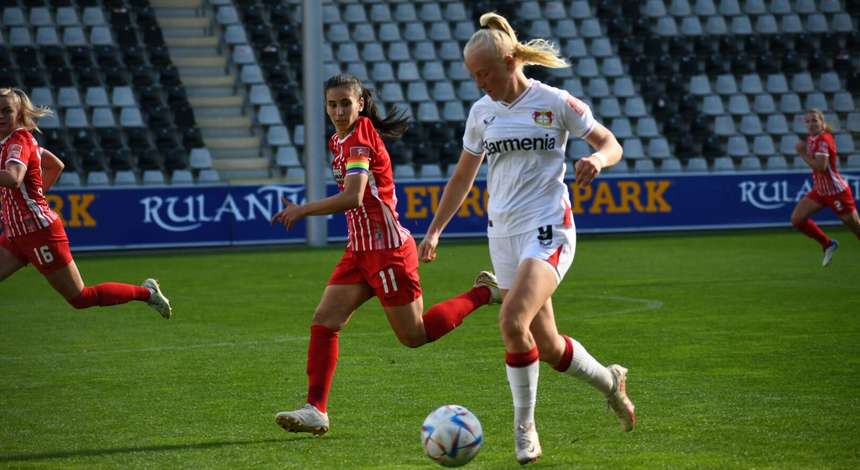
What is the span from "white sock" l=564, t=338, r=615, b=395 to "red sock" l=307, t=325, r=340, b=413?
129 cm

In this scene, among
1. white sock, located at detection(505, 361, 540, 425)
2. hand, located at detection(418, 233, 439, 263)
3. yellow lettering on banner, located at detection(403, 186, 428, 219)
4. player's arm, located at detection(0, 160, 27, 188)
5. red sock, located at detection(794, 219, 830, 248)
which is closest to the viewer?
white sock, located at detection(505, 361, 540, 425)

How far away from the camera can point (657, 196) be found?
81.6 feet

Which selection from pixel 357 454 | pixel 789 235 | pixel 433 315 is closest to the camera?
pixel 357 454

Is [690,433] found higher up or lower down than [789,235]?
higher up

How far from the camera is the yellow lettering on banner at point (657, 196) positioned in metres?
24.8

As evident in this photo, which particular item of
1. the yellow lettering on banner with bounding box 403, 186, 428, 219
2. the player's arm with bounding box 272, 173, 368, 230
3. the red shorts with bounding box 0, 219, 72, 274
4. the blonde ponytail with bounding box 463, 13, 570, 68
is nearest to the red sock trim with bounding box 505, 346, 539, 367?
the player's arm with bounding box 272, 173, 368, 230

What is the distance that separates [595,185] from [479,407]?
A: 56.5 ft

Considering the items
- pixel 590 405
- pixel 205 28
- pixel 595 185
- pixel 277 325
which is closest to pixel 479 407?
pixel 590 405

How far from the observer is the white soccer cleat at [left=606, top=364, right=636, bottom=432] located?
21.7ft

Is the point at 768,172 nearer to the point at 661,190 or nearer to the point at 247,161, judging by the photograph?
the point at 661,190

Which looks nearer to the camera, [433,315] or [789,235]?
[433,315]

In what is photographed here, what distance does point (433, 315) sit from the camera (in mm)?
7309

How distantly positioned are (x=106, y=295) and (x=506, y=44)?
5228 mm

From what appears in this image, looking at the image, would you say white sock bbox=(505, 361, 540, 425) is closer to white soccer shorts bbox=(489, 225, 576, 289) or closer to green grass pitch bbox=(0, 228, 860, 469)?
green grass pitch bbox=(0, 228, 860, 469)
